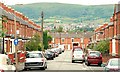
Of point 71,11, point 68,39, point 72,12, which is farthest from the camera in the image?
point 71,11

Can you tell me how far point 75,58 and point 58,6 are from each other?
5522 inches

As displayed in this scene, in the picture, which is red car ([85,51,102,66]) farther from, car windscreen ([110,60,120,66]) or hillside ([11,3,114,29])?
hillside ([11,3,114,29])

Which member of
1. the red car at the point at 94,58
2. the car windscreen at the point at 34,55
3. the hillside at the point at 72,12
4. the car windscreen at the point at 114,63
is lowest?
the red car at the point at 94,58

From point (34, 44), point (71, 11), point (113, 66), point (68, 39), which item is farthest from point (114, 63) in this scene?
point (71, 11)

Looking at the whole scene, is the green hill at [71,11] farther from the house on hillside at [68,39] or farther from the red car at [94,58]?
the red car at [94,58]

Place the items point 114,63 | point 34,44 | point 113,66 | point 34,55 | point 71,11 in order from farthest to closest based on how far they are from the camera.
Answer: point 71,11 < point 34,44 < point 34,55 < point 114,63 < point 113,66

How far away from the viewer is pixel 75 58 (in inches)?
2186

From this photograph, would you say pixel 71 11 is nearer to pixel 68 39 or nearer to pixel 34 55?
pixel 68 39

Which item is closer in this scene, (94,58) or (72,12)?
(94,58)

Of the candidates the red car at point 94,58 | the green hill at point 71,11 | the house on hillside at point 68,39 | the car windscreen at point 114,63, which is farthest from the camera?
the house on hillside at point 68,39

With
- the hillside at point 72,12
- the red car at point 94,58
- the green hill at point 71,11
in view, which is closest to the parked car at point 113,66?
the red car at point 94,58

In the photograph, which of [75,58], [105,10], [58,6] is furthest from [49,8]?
[75,58]

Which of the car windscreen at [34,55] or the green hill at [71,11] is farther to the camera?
the green hill at [71,11]

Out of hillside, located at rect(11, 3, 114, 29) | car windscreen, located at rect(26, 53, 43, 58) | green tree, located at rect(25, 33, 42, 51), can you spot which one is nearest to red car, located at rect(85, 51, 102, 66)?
car windscreen, located at rect(26, 53, 43, 58)
